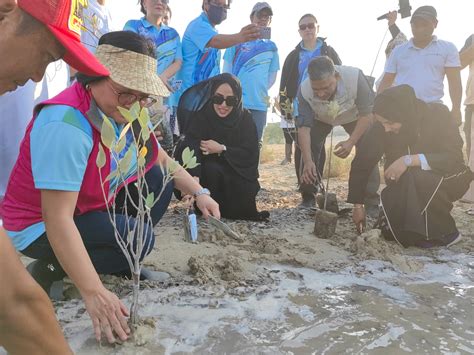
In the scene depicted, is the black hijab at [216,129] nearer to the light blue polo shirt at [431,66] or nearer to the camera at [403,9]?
the light blue polo shirt at [431,66]

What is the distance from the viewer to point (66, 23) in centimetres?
115

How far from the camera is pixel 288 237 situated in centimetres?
329

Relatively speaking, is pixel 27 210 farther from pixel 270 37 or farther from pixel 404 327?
pixel 270 37

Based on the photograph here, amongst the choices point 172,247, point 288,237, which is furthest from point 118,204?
point 288,237

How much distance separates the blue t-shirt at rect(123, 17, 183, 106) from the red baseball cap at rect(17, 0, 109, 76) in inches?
106

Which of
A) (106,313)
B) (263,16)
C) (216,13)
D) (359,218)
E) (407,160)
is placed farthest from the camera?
(263,16)

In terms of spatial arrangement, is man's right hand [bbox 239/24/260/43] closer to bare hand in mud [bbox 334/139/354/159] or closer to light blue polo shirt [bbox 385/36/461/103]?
bare hand in mud [bbox 334/139/354/159]

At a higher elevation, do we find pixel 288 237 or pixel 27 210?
pixel 27 210

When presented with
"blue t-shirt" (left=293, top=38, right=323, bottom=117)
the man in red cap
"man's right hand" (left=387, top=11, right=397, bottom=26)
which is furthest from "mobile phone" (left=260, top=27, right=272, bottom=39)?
the man in red cap

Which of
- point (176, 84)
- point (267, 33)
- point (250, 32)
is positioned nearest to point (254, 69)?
point (267, 33)

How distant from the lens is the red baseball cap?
3.58ft

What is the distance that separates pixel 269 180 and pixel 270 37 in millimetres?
2283

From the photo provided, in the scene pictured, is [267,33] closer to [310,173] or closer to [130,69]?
[310,173]

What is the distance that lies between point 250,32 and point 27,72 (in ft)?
8.95
